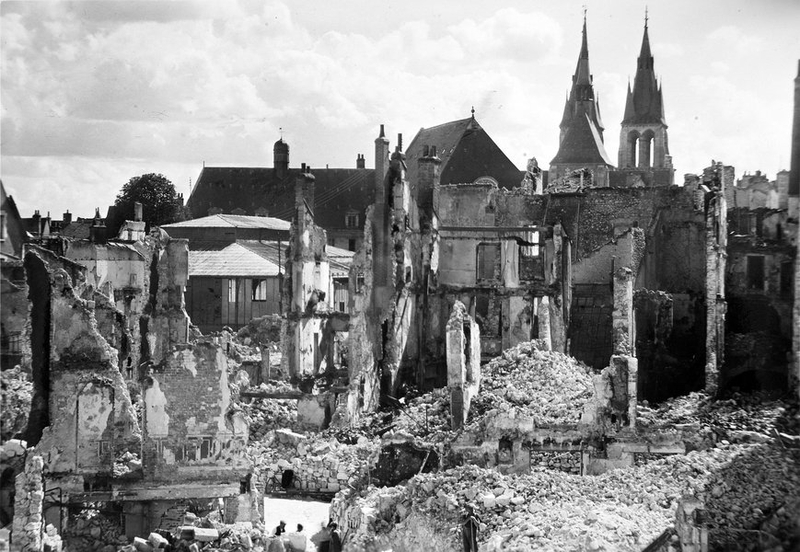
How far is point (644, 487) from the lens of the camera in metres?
14.8

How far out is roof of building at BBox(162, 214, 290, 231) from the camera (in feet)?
127

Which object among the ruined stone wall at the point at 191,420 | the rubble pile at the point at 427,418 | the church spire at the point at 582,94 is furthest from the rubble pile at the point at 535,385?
the church spire at the point at 582,94

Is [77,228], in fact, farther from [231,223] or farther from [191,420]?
[191,420]

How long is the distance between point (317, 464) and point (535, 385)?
563 cm

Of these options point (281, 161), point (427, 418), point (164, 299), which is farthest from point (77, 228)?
point (427, 418)

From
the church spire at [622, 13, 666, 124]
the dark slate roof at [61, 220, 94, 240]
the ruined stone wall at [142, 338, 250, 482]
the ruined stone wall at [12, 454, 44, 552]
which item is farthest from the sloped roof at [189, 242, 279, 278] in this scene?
the church spire at [622, 13, 666, 124]

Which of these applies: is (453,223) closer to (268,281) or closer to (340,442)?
(268,281)

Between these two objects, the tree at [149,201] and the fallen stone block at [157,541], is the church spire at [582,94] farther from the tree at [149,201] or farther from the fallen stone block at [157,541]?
the fallen stone block at [157,541]

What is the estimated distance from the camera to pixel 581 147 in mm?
53375

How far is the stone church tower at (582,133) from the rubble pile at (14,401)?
124 ft

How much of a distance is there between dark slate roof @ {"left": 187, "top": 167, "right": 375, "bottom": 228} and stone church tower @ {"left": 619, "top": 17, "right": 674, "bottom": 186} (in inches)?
517

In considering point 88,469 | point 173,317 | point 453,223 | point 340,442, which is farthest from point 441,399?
point 453,223

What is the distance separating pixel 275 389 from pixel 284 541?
1052cm

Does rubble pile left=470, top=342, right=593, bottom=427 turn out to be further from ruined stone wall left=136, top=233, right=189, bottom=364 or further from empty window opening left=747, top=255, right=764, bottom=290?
ruined stone wall left=136, top=233, right=189, bottom=364
